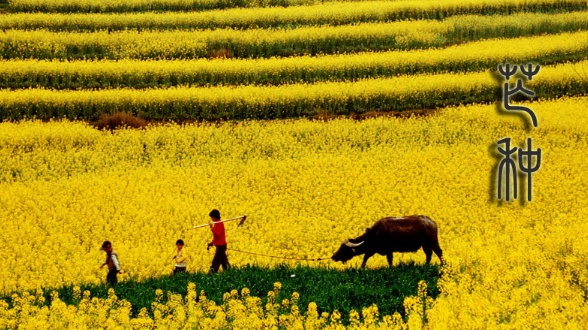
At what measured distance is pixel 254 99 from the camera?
81.7ft

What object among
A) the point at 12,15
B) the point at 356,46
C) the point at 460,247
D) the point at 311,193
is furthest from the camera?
the point at 12,15

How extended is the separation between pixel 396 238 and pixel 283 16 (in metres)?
27.1

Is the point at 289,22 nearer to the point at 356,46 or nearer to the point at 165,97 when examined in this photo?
the point at 356,46

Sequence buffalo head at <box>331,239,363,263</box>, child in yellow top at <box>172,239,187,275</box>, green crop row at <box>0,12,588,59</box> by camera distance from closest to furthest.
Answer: child in yellow top at <box>172,239,187,275</box>
buffalo head at <box>331,239,363,263</box>
green crop row at <box>0,12,588,59</box>

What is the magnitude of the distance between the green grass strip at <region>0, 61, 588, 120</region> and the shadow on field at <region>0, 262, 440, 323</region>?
14.1m

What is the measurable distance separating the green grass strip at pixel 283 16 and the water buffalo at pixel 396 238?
2563 centimetres

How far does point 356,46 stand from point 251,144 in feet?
45.2

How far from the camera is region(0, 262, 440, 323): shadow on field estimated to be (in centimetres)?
972

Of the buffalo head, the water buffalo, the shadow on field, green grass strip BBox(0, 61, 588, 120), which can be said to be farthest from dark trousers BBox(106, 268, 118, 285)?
green grass strip BBox(0, 61, 588, 120)

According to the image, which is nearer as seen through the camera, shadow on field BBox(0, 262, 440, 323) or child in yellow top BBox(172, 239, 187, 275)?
shadow on field BBox(0, 262, 440, 323)

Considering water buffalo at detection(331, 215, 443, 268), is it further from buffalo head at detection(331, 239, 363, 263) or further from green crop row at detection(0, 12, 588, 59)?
green crop row at detection(0, 12, 588, 59)

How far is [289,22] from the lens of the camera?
119 ft

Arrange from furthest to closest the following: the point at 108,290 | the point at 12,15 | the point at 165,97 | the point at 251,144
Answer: the point at 12,15
the point at 165,97
the point at 251,144
the point at 108,290

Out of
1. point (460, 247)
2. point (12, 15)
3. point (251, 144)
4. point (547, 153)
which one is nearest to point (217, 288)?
point (460, 247)
